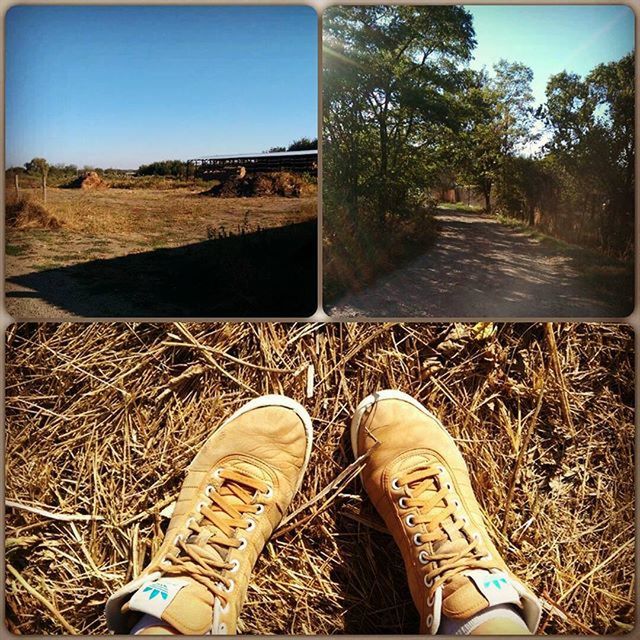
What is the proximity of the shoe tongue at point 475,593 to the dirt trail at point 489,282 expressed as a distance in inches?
18.9

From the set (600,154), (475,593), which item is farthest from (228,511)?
(600,154)

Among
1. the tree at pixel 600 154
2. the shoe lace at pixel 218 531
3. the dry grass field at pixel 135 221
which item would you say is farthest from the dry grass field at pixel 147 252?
the tree at pixel 600 154

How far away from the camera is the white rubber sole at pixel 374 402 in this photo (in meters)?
1.17

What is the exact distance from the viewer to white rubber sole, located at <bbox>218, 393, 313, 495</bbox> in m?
1.17

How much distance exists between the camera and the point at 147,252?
3.65 feet

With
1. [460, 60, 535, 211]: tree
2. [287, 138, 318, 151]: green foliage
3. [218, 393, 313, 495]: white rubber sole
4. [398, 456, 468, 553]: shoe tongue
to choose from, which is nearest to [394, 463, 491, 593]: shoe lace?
[398, 456, 468, 553]: shoe tongue

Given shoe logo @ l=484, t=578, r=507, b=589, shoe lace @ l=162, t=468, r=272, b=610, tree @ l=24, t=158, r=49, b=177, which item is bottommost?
shoe logo @ l=484, t=578, r=507, b=589

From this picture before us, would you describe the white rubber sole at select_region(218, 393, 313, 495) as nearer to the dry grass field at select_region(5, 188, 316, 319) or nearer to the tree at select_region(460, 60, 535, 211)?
the dry grass field at select_region(5, 188, 316, 319)

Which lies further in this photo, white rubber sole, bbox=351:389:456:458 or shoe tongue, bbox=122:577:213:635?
white rubber sole, bbox=351:389:456:458

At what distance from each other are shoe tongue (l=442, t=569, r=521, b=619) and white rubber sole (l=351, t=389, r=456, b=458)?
24 centimetres

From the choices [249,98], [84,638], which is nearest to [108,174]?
[249,98]

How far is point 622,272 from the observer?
1117mm

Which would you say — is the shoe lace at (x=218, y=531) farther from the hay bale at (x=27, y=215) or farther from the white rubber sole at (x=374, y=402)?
the hay bale at (x=27, y=215)

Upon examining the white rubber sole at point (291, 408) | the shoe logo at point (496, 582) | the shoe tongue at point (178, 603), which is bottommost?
the shoe tongue at point (178, 603)
